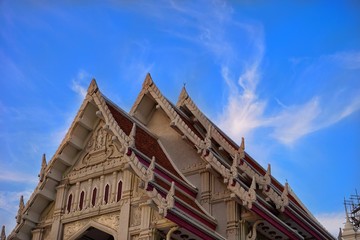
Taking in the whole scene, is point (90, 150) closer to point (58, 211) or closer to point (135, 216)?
point (58, 211)

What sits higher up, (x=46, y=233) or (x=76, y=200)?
(x=76, y=200)

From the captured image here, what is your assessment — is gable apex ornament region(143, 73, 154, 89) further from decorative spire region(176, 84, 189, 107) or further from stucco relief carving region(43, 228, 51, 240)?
stucco relief carving region(43, 228, 51, 240)

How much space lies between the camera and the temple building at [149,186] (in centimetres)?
1466

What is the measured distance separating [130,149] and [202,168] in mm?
3007

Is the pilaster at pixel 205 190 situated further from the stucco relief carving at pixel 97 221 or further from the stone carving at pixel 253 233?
the stucco relief carving at pixel 97 221

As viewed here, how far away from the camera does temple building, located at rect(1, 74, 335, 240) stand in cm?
1466

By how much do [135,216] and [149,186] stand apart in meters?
1.52

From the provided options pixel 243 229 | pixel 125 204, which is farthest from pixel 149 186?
pixel 243 229

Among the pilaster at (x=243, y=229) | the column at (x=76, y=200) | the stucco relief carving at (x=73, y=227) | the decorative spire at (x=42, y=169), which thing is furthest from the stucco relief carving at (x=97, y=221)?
the pilaster at (x=243, y=229)

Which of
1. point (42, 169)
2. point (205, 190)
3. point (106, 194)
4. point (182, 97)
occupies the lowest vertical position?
point (106, 194)

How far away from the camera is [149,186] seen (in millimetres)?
13820

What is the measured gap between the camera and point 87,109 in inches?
683

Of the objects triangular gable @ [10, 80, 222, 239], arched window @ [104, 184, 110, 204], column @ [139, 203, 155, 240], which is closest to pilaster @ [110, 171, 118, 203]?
arched window @ [104, 184, 110, 204]

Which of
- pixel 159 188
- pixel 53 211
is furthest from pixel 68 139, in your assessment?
pixel 159 188
